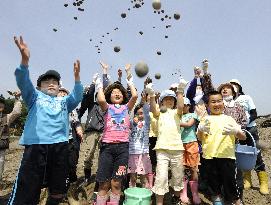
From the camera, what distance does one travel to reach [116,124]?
497cm

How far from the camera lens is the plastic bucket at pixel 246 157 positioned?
191 inches

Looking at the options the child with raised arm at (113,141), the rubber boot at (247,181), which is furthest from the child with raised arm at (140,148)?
the rubber boot at (247,181)

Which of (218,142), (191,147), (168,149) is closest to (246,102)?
(191,147)

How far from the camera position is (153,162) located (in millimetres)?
6465

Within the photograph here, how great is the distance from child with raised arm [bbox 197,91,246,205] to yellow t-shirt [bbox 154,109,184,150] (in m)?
0.47

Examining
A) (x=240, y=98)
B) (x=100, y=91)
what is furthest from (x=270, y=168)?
(x=100, y=91)

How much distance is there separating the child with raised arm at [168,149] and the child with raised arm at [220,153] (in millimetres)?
494

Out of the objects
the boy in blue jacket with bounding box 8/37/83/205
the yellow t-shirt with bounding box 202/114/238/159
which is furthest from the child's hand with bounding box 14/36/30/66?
the yellow t-shirt with bounding box 202/114/238/159

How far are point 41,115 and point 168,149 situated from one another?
2232 millimetres

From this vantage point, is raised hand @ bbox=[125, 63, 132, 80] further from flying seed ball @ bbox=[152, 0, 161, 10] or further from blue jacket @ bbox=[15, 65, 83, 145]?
flying seed ball @ bbox=[152, 0, 161, 10]

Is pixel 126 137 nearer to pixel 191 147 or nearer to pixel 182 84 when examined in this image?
pixel 182 84

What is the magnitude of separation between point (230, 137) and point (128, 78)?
6.98 ft

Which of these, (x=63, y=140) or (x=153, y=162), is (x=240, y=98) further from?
(x=63, y=140)

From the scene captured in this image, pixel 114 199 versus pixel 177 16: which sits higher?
pixel 177 16
